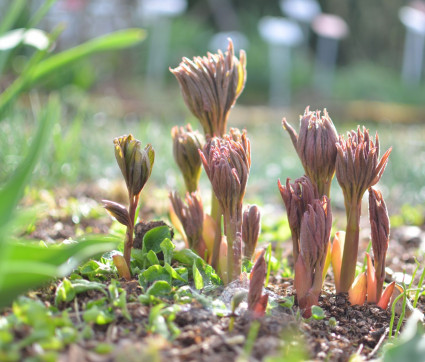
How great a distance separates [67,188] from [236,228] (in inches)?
74.1

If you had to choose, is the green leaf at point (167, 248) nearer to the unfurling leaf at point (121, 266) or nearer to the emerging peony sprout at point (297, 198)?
the unfurling leaf at point (121, 266)

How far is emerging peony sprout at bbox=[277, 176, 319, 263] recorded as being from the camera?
136cm

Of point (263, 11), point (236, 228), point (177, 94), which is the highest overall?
point (263, 11)

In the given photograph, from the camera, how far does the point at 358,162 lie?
1.32 meters

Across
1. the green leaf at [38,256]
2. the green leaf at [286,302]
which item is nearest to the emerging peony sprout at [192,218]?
the green leaf at [286,302]

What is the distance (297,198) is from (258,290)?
28cm

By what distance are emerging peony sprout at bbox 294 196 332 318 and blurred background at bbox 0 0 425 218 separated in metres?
1.52

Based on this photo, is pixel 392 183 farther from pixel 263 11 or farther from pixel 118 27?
pixel 263 11

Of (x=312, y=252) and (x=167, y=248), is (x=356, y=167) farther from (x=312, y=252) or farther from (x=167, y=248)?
(x=167, y=248)

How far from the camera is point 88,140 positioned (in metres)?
4.10

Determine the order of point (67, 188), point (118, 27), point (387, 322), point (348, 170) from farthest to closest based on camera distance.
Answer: point (118, 27) → point (67, 188) → point (387, 322) → point (348, 170)

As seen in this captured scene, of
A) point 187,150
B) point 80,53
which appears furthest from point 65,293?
point 80,53

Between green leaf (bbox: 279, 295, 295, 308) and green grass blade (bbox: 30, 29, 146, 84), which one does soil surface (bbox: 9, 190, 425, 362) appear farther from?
green grass blade (bbox: 30, 29, 146, 84)

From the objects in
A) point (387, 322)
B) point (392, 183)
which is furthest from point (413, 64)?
point (387, 322)
